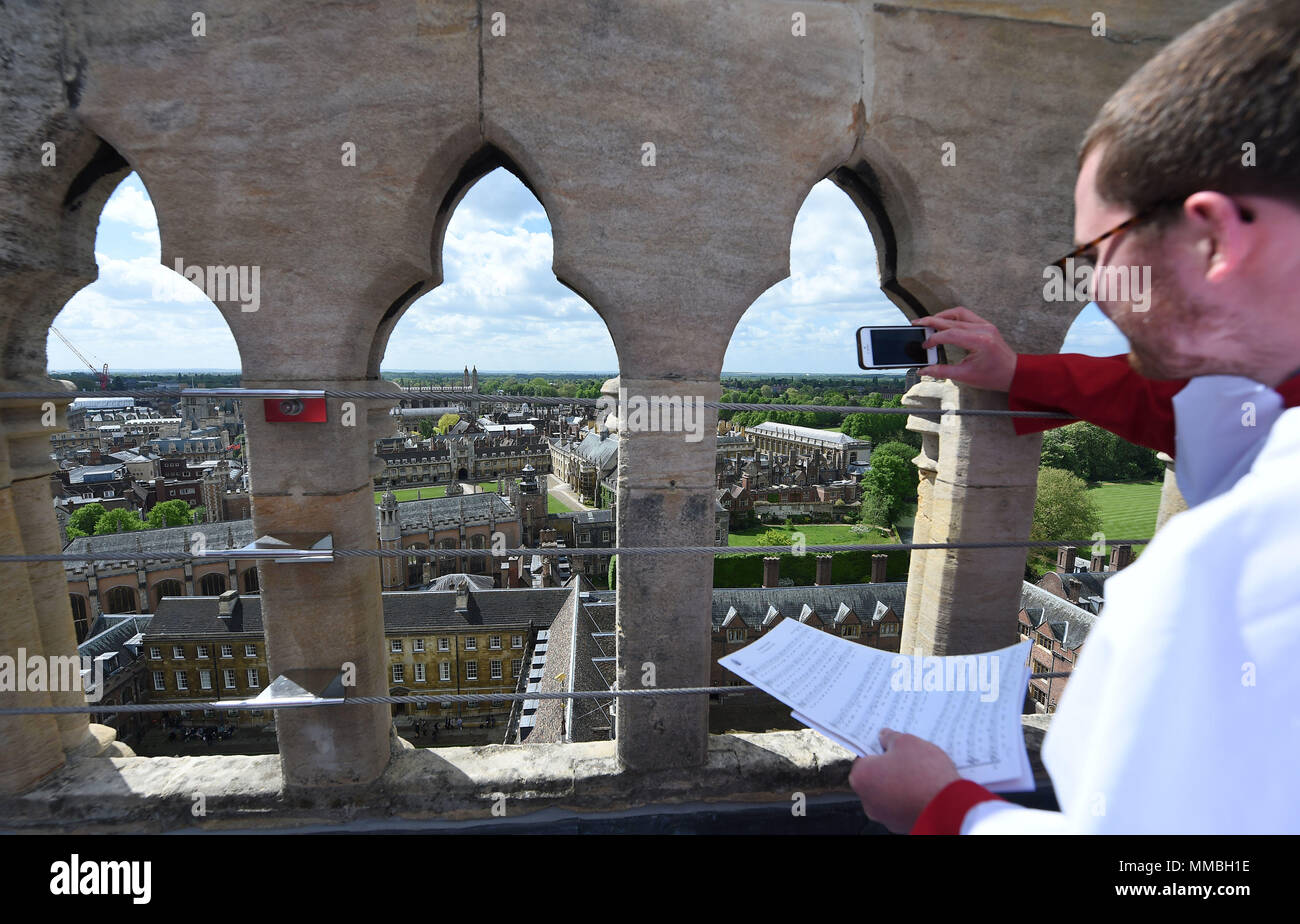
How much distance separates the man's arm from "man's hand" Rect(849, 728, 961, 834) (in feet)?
5.45

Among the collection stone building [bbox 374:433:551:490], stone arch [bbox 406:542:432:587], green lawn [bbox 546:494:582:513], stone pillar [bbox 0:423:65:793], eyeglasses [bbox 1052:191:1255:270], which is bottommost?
stone arch [bbox 406:542:432:587]

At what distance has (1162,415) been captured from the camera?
7.41 feet

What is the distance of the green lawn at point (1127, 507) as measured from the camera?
4631cm

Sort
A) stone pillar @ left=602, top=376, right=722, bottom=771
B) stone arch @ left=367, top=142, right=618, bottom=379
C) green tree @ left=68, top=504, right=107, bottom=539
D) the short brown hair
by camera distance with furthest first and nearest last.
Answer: green tree @ left=68, top=504, right=107, bottom=539, stone pillar @ left=602, top=376, right=722, bottom=771, stone arch @ left=367, top=142, right=618, bottom=379, the short brown hair

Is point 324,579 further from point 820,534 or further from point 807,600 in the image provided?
point 820,534

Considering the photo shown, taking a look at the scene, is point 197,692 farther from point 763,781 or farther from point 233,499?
point 763,781

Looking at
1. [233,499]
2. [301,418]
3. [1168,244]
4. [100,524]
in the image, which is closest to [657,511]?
[301,418]

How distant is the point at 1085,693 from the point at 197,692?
43020mm

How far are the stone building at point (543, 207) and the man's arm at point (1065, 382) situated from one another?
324 millimetres

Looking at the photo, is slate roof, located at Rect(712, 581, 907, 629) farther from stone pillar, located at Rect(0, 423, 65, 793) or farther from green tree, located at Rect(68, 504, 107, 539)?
green tree, located at Rect(68, 504, 107, 539)

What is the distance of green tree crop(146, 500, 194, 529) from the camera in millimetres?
51781

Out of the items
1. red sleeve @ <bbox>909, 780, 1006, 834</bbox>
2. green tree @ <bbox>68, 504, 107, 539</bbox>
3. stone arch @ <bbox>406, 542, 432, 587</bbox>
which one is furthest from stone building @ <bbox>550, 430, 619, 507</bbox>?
red sleeve @ <bbox>909, 780, 1006, 834</bbox>

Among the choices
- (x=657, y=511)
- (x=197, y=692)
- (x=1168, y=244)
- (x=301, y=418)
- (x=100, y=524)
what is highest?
(x=1168, y=244)

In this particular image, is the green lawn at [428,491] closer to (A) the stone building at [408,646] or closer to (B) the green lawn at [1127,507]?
(A) the stone building at [408,646]
